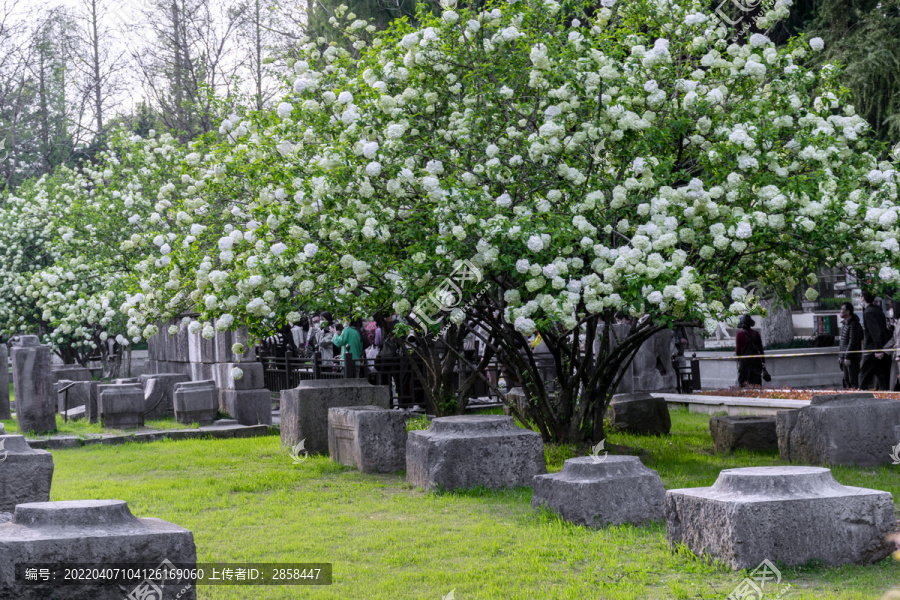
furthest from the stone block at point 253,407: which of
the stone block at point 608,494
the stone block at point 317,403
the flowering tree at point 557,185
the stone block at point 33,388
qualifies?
the stone block at point 608,494

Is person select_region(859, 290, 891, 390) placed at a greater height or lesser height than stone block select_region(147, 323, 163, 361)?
lesser

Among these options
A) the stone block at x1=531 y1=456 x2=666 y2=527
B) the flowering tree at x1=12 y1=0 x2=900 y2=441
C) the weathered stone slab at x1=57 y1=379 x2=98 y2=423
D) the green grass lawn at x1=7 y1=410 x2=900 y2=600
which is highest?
the flowering tree at x1=12 y1=0 x2=900 y2=441

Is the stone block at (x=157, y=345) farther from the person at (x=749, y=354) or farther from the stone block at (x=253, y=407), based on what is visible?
the person at (x=749, y=354)

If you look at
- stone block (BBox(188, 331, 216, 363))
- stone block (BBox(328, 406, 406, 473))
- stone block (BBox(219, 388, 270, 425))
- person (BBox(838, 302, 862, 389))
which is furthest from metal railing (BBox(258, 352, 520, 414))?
person (BBox(838, 302, 862, 389))

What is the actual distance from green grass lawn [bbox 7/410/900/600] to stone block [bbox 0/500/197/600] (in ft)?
2.82

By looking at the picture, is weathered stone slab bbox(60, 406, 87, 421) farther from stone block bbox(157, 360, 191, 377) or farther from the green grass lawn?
the green grass lawn

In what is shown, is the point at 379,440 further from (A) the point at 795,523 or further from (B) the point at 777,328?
(B) the point at 777,328

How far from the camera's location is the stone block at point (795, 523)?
16.9 ft

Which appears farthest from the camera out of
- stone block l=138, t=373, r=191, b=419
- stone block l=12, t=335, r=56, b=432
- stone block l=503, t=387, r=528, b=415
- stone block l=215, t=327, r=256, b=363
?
stone block l=138, t=373, r=191, b=419

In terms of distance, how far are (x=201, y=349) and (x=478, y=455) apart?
10719 mm

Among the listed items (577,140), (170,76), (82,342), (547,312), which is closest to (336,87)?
(577,140)

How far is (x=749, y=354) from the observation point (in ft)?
54.6

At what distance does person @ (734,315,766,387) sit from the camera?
16.6m

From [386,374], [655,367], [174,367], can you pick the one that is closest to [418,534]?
[386,374]
